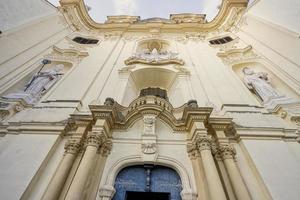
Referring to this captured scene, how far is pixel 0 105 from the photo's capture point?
724cm

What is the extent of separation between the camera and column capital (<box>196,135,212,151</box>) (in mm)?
5747

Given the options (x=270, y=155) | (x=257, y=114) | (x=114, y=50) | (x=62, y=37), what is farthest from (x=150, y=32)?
(x=270, y=155)

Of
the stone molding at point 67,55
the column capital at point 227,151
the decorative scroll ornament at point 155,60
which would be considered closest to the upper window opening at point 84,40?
the stone molding at point 67,55

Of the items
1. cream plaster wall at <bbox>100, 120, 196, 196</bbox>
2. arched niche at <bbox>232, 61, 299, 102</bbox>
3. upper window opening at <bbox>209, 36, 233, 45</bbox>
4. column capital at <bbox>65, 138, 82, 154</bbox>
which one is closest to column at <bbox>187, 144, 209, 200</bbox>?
cream plaster wall at <bbox>100, 120, 196, 196</bbox>

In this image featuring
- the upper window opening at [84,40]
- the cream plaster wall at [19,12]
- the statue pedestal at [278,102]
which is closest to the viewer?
the statue pedestal at [278,102]

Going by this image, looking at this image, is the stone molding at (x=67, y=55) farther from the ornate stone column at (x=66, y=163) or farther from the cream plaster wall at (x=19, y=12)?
the ornate stone column at (x=66, y=163)

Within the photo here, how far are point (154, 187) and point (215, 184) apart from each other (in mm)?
1674

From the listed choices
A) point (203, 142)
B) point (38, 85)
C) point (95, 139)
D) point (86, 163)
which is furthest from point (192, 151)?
point (38, 85)

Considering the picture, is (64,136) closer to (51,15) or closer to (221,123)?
(221,123)

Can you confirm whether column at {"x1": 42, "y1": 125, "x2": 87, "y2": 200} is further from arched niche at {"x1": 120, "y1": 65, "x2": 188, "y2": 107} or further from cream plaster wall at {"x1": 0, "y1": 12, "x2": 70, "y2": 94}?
arched niche at {"x1": 120, "y1": 65, "x2": 188, "y2": 107}

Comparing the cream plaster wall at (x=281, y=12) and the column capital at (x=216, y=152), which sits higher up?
the cream plaster wall at (x=281, y=12)

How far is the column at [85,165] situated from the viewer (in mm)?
4641

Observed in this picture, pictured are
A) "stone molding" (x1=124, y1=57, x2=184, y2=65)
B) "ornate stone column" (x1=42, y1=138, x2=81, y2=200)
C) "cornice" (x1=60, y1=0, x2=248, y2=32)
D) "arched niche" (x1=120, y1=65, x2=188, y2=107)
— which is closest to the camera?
"ornate stone column" (x1=42, y1=138, x2=81, y2=200)

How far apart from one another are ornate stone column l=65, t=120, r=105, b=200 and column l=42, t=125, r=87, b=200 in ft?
1.27
